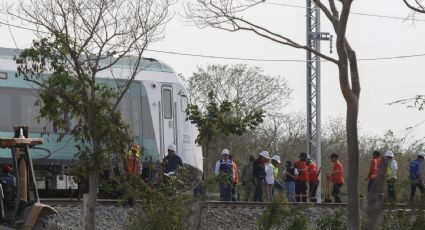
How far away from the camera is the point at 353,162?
1257cm

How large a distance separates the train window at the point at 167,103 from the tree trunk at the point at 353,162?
1406cm

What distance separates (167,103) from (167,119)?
0.42m

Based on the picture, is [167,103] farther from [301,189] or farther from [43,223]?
[43,223]

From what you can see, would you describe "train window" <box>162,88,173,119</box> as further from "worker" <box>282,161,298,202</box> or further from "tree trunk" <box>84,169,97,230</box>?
"tree trunk" <box>84,169,97,230</box>

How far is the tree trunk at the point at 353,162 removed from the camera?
480 inches

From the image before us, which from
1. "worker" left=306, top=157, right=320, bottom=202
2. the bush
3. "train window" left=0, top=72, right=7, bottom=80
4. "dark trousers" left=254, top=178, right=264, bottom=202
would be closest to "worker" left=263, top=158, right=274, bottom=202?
"dark trousers" left=254, top=178, right=264, bottom=202

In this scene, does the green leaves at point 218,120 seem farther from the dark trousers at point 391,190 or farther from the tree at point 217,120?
the dark trousers at point 391,190

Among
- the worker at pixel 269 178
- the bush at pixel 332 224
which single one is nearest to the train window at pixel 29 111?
the worker at pixel 269 178

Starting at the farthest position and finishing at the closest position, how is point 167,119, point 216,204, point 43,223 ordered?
point 167,119
point 216,204
point 43,223

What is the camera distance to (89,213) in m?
15.2

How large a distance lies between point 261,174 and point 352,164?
11916mm

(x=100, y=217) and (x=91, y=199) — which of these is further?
(x=100, y=217)

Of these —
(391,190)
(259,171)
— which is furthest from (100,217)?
(259,171)

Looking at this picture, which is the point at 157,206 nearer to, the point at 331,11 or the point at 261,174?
the point at 331,11
